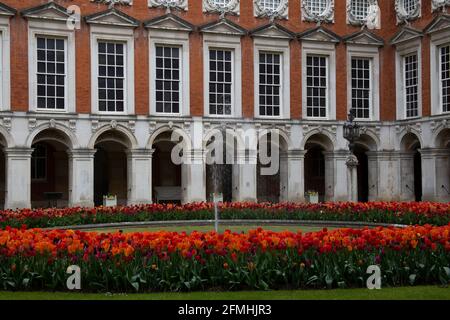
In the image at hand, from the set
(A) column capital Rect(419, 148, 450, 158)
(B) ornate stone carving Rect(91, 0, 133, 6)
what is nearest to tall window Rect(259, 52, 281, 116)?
(B) ornate stone carving Rect(91, 0, 133, 6)

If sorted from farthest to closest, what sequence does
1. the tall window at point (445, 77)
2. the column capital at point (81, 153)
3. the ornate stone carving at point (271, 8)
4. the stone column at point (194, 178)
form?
1. the ornate stone carving at point (271, 8)
2. the tall window at point (445, 77)
3. the stone column at point (194, 178)
4. the column capital at point (81, 153)

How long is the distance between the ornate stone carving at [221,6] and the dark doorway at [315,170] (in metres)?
9.67

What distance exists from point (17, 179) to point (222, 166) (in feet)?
34.9

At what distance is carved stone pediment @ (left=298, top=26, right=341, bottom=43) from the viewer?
32.6 m

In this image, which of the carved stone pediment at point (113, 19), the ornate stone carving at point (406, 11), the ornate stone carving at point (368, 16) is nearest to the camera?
the carved stone pediment at point (113, 19)

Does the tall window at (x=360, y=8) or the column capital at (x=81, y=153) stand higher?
the tall window at (x=360, y=8)

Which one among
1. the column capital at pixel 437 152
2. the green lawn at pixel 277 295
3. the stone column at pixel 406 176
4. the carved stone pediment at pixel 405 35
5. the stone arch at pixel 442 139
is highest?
the carved stone pediment at pixel 405 35

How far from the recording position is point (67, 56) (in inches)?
1142

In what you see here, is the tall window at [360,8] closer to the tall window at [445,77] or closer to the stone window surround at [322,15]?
the stone window surround at [322,15]

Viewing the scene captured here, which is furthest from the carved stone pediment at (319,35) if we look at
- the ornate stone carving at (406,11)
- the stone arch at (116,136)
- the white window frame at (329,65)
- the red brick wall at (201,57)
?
the stone arch at (116,136)

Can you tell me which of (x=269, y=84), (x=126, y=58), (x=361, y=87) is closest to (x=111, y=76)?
(x=126, y=58)

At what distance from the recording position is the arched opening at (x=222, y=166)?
105 feet

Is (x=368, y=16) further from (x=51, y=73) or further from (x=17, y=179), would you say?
(x=17, y=179)
